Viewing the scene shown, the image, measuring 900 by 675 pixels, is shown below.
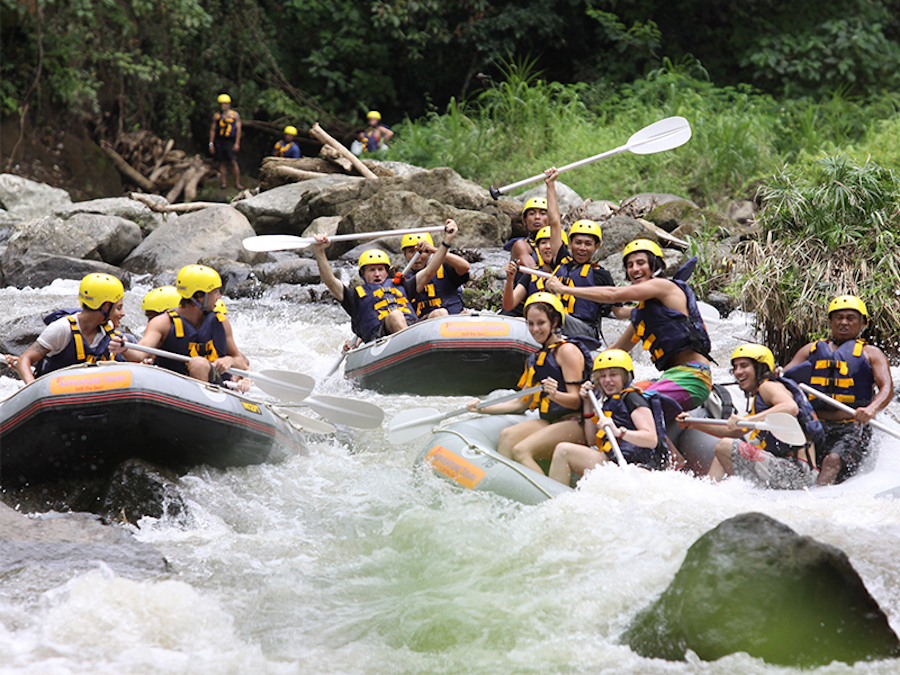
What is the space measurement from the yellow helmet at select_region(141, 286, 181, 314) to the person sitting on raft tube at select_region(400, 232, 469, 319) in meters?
2.10

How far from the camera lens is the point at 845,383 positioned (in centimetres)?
477

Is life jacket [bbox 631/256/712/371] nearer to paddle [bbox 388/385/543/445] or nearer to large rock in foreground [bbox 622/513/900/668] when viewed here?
paddle [bbox 388/385/543/445]

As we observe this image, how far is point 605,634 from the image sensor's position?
313cm

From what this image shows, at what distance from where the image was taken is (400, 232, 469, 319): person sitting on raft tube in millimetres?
6645

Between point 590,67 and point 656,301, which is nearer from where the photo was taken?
point 656,301

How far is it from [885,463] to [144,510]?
12.3 ft

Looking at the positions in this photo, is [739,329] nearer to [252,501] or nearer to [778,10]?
[252,501]

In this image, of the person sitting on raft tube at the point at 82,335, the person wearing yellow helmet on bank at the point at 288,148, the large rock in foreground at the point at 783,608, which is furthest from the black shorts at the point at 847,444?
the person wearing yellow helmet on bank at the point at 288,148

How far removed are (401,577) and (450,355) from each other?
234cm

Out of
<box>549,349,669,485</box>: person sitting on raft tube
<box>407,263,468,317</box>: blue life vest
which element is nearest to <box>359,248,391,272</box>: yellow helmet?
<box>407,263,468,317</box>: blue life vest

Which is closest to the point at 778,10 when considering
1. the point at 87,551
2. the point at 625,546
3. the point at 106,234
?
the point at 106,234

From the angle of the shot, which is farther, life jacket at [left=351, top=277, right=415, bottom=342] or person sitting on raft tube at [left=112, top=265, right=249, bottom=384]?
life jacket at [left=351, top=277, right=415, bottom=342]

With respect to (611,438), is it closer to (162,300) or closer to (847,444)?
(847,444)

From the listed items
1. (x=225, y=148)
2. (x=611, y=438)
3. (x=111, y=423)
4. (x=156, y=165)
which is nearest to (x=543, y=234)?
(x=611, y=438)
